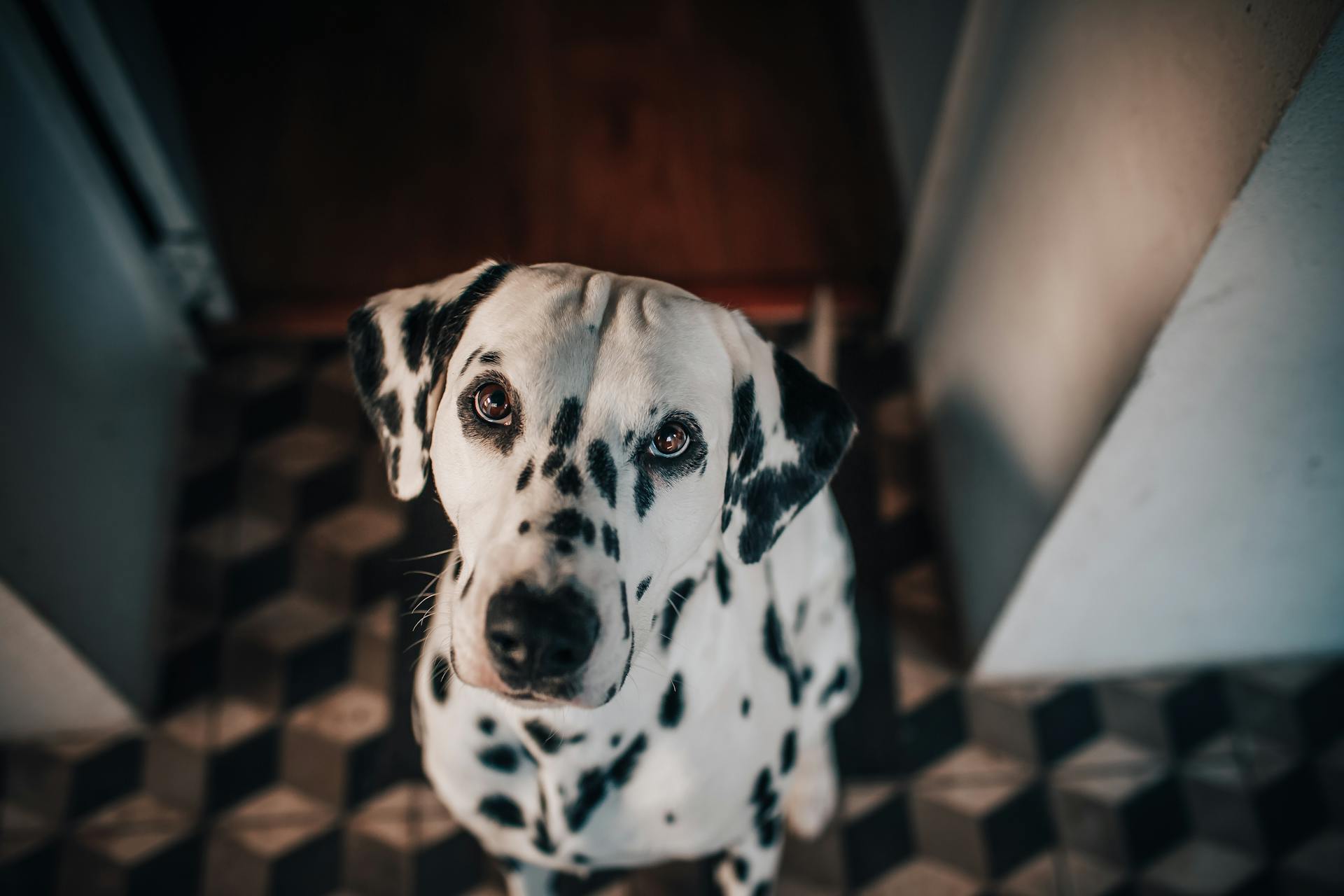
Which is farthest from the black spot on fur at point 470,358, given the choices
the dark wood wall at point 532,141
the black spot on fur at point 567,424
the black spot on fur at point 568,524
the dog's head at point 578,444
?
the dark wood wall at point 532,141

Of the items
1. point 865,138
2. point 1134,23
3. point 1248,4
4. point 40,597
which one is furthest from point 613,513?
point 865,138

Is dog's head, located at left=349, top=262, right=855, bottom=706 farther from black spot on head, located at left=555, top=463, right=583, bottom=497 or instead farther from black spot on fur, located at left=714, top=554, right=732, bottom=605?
black spot on fur, located at left=714, top=554, right=732, bottom=605

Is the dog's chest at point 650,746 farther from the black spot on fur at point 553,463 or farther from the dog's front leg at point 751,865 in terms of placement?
the black spot on fur at point 553,463

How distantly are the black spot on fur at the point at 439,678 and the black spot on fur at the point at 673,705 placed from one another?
0.37 metres

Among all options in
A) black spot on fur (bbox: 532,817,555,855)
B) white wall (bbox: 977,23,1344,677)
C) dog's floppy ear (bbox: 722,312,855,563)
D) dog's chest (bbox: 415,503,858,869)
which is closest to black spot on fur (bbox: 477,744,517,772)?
dog's chest (bbox: 415,503,858,869)

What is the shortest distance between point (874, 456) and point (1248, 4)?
5.81 ft

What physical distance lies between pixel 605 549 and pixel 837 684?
100 centimetres

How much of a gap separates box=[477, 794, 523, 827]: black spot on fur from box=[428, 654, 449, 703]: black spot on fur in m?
0.20

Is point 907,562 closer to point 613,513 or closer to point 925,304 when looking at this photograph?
point 925,304

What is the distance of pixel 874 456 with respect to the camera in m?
2.85

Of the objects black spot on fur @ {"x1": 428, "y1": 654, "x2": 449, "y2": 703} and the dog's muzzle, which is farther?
black spot on fur @ {"x1": 428, "y1": 654, "x2": 449, "y2": 703}

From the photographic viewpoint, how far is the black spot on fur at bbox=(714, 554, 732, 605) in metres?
1.48

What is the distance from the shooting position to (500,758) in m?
1.52

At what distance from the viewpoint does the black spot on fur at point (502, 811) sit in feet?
5.16
